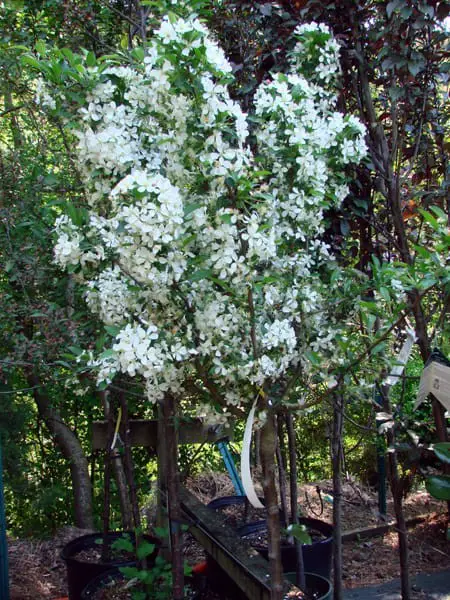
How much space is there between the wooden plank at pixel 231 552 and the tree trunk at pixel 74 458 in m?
1.77

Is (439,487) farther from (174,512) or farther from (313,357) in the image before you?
(174,512)

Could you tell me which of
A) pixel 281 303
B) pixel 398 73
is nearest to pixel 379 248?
pixel 398 73

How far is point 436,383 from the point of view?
1600mm

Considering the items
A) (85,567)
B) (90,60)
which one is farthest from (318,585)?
(90,60)

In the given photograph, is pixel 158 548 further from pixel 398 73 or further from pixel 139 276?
pixel 398 73

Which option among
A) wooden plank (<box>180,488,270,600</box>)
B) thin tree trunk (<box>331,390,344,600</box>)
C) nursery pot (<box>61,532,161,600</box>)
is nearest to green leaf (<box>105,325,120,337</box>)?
wooden plank (<box>180,488,270,600</box>)

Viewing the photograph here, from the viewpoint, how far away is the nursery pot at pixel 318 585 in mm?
2458

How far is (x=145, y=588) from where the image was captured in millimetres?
2678

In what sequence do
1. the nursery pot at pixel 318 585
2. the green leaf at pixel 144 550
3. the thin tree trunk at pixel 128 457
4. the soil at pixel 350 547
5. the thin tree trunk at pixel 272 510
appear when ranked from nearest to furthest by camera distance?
the thin tree trunk at pixel 272 510 < the nursery pot at pixel 318 585 < the green leaf at pixel 144 550 < the thin tree trunk at pixel 128 457 < the soil at pixel 350 547

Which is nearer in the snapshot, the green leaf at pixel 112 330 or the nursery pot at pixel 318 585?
the green leaf at pixel 112 330

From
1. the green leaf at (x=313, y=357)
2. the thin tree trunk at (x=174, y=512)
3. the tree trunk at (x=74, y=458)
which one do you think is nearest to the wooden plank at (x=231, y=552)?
the thin tree trunk at (x=174, y=512)

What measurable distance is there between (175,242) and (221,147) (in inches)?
9.8

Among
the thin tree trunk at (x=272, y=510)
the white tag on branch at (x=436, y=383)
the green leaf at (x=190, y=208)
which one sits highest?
the green leaf at (x=190, y=208)

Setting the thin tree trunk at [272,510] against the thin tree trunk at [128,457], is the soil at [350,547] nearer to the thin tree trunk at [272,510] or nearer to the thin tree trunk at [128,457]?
the thin tree trunk at [128,457]
